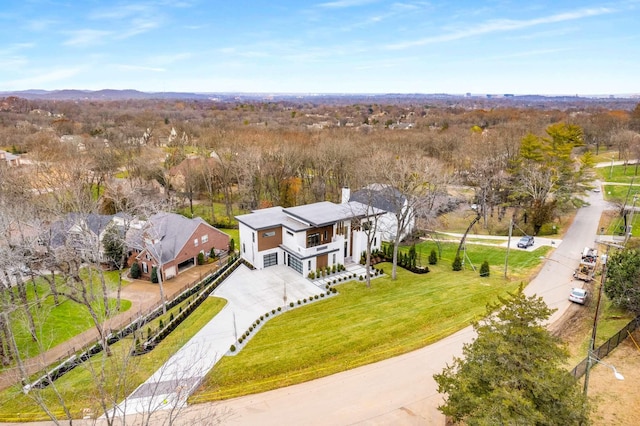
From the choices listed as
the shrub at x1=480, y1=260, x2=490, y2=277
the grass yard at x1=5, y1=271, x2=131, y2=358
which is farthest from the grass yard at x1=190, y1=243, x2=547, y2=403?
the grass yard at x1=5, y1=271, x2=131, y2=358

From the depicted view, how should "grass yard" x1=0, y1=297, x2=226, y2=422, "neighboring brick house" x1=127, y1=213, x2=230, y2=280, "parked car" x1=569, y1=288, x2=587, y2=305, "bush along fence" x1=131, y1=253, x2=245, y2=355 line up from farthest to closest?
"neighboring brick house" x1=127, y1=213, x2=230, y2=280 < "parked car" x1=569, y1=288, x2=587, y2=305 < "bush along fence" x1=131, y1=253, x2=245, y2=355 < "grass yard" x1=0, y1=297, x2=226, y2=422

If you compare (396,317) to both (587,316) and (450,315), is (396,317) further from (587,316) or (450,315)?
(587,316)

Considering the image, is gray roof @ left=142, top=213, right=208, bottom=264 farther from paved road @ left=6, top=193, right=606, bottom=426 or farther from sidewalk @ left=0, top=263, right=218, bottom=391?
paved road @ left=6, top=193, right=606, bottom=426

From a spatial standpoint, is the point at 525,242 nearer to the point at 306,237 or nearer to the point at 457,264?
the point at 457,264

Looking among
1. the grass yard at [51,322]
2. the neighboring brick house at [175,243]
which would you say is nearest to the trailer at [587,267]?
the neighboring brick house at [175,243]

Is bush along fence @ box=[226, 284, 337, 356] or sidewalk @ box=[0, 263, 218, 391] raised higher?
bush along fence @ box=[226, 284, 337, 356]

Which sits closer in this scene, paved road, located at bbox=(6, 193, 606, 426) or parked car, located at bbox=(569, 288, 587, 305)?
paved road, located at bbox=(6, 193, 606, 426)
